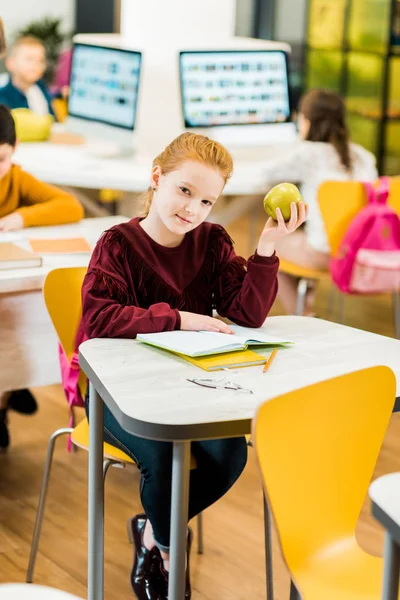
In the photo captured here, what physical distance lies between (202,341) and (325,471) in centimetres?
42

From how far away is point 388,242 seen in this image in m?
3.50

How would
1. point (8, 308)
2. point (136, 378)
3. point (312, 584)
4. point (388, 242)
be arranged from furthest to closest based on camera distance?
point (388, 242) → point (8, 308) → point (136, 378) → point (312, 584)

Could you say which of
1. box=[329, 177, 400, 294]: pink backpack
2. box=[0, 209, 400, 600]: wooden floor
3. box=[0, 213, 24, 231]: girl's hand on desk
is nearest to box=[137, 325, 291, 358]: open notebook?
box=[0, 209, 400, 600]: wooden floor

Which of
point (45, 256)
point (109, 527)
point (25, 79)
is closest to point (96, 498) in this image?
point (109, 527)

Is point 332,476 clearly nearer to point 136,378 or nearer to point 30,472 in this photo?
point 136,378

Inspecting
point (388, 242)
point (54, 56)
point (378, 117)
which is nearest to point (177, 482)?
point (388, 242)

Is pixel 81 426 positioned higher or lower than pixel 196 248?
lower

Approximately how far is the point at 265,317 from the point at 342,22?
201 inches

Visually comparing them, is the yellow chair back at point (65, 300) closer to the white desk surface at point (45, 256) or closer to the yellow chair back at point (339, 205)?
the white desk surface at point (45, 256)

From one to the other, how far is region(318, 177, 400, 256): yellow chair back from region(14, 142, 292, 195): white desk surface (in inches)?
11.6

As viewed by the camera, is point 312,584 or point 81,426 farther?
point 81,426

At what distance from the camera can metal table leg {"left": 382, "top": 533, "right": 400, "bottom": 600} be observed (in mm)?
1255

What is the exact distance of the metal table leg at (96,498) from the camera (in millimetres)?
1744

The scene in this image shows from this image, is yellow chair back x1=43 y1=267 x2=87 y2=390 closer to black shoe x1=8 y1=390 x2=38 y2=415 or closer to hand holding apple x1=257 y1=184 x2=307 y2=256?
hand holding apple x1=257 y1=184 x2=307 y2=256
